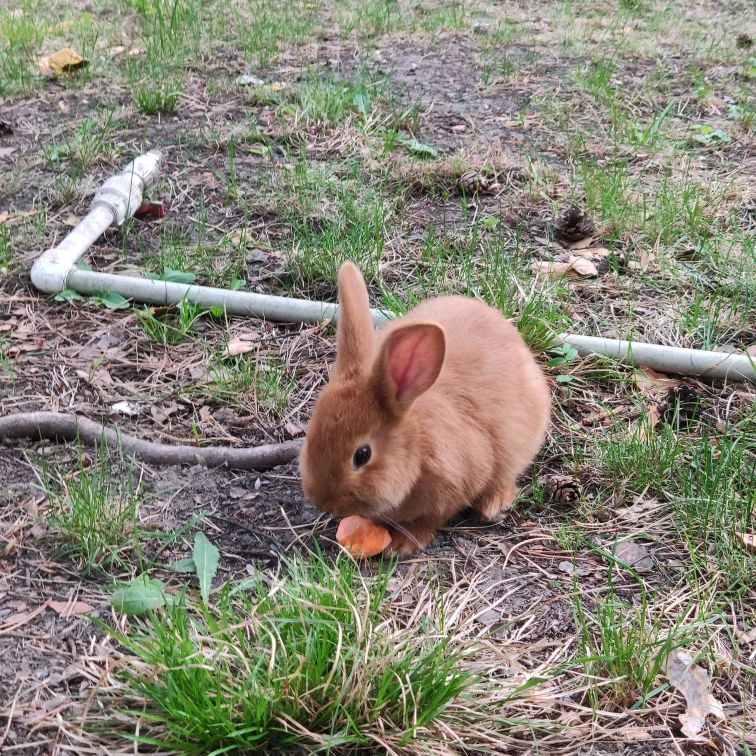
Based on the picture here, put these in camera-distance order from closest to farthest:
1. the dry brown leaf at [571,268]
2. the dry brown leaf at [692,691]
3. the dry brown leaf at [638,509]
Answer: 1. the dry brown leaf at [692,691]
2. the dry brown leaf at [638,509]
3. the dry brown leaf at [571,268]

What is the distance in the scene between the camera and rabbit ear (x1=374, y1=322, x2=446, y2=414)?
2.35 m

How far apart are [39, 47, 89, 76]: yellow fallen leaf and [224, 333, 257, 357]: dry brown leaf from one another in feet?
11.0

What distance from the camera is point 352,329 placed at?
8.43 ft

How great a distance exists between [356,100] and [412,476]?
334cm

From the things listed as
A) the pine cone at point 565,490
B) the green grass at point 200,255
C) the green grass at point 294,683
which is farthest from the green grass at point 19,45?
the green grass at point 294,683

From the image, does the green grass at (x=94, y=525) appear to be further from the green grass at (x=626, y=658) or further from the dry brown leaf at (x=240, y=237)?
the dry brown leaf at (x=240, y=237)

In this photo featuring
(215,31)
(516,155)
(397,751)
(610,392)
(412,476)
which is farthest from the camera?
(215,31)

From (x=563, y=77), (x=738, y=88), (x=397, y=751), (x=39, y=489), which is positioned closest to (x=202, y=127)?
(x=563, y=77)

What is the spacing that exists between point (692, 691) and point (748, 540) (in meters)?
0.57

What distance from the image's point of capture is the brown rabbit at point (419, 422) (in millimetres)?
2430

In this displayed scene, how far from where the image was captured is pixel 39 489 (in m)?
2.70

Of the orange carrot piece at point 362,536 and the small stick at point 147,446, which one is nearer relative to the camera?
the orange carrot piece at point 362,536

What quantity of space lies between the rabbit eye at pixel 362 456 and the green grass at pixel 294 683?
459 mm

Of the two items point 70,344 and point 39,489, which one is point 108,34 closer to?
point 70,344
